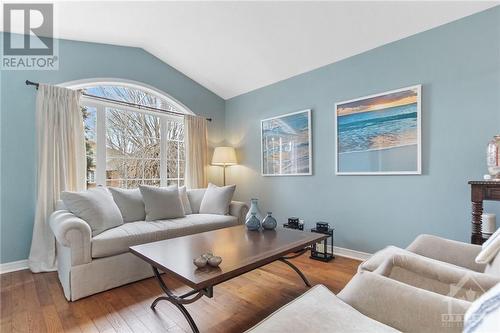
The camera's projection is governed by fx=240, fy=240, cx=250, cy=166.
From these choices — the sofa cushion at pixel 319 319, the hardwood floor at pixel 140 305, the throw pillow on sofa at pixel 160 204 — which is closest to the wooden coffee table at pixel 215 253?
the hardwood floor at pixel 140 305

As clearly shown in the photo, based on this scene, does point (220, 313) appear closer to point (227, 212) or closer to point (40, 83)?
point (227, 212)

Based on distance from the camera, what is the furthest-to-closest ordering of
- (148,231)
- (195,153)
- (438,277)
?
1. (195,153)
2. (148,231)
3. (438,277)

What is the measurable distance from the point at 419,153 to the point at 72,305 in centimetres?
334

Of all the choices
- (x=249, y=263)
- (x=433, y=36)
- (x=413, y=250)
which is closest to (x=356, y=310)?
(x=249, y=263)

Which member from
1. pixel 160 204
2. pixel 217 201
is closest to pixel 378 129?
pixel 217 201

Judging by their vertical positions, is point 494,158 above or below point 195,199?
above

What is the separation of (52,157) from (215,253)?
7.67ft

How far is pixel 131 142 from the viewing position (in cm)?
354

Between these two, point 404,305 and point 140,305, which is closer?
point 404,305

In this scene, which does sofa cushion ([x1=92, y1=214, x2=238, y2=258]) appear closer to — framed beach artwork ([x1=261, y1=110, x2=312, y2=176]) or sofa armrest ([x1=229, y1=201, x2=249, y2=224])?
sofa armrest ([x1=229, y1=201, x2=249, y2=224])

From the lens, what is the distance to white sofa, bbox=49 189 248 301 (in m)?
1.95

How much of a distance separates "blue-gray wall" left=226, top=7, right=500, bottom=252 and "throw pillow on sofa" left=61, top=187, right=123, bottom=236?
7.48 ft

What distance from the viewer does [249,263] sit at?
1.50 meters

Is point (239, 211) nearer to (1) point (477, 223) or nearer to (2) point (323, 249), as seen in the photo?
(2) point (323, 249)
